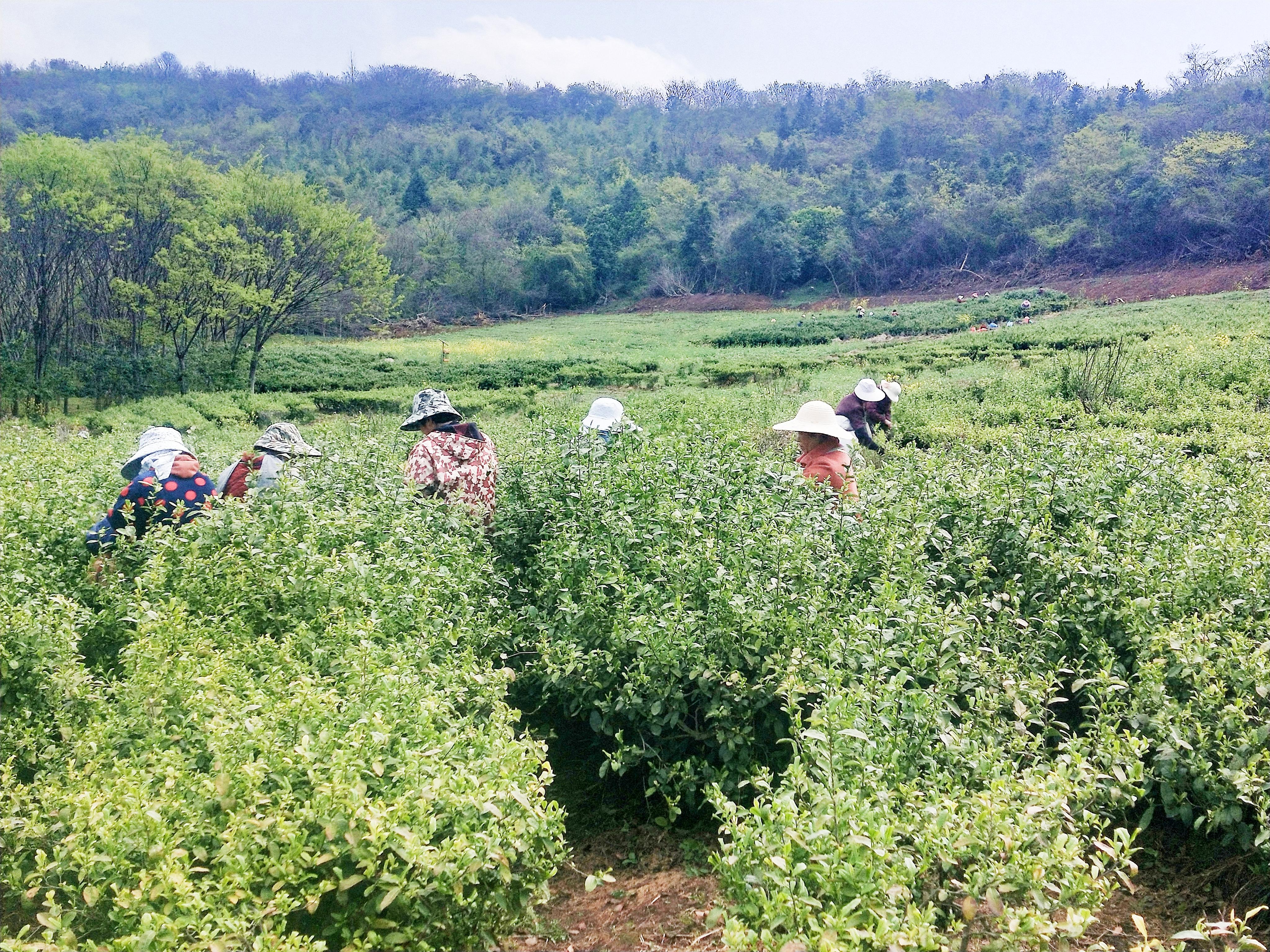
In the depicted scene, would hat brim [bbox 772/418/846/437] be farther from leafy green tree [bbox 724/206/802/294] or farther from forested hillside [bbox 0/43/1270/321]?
leafy green tree [bbox 724/206/802/294]

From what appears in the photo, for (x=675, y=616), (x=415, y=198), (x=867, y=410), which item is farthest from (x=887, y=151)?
(x=675, y=616)

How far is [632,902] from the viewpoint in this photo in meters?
3.34

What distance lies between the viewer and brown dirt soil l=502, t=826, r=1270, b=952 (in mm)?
2957

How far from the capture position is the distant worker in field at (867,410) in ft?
29.2

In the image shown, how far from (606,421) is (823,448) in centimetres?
173

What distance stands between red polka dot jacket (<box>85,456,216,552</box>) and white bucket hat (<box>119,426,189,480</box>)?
17 cm

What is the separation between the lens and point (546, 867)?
276cm

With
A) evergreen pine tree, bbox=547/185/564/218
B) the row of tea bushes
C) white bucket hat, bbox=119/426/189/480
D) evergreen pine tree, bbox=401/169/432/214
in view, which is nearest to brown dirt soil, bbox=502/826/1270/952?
the row of tea bushes

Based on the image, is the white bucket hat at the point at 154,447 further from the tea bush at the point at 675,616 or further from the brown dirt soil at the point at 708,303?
the brown dirt soil at the point at 708,303

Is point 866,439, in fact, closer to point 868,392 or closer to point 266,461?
point 868,392

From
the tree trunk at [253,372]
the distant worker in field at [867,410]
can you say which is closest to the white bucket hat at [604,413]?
the distant worker in field at [867,410]

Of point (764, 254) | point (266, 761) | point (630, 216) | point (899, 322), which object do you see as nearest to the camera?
point (266, 761)

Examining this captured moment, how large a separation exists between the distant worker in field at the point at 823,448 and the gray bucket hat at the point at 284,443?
10.7 ft

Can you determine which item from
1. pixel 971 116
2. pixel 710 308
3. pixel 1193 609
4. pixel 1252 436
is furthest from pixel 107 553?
pixel 971 116
